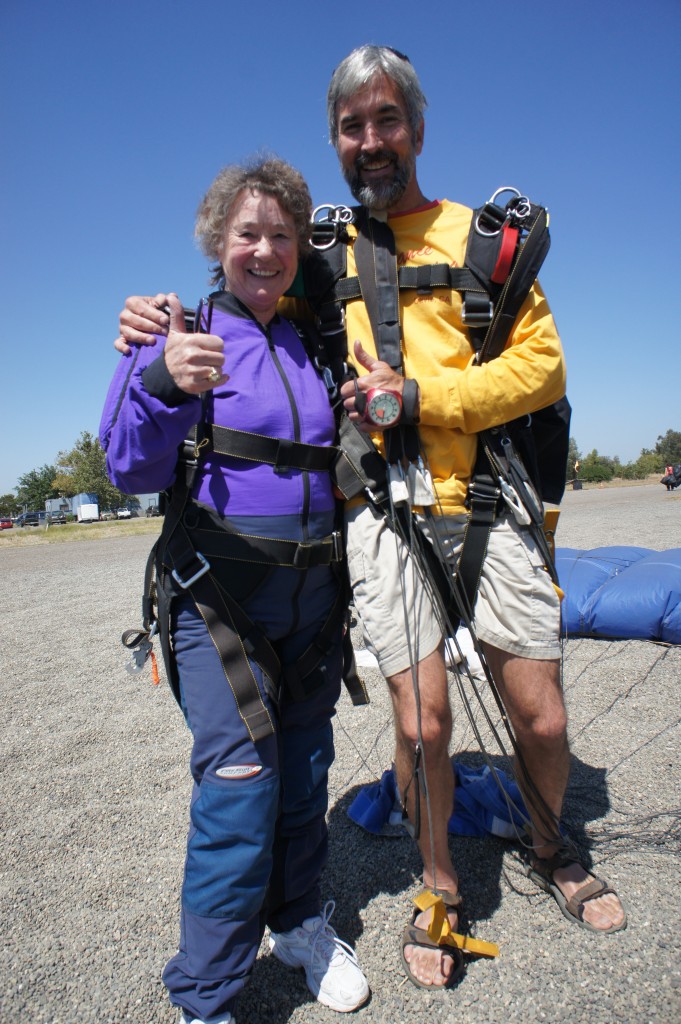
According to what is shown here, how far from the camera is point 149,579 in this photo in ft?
6.89

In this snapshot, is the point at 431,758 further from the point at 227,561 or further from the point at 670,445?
the point at 670,445

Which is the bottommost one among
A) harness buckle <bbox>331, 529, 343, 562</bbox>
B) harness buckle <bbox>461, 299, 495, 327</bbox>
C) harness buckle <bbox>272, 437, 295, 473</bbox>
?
harness buckle <bbox>331, 529, 343, 562</bbox>

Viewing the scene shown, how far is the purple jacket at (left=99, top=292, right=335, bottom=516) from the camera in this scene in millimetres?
1673

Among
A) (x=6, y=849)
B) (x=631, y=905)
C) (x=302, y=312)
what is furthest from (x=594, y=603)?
(x=6, y=849)

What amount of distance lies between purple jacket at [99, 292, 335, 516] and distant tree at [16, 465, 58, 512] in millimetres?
94667

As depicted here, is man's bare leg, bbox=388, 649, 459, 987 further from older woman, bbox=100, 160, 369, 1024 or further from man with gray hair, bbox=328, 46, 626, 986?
older woman, bbox=100, 160, 369, 1024

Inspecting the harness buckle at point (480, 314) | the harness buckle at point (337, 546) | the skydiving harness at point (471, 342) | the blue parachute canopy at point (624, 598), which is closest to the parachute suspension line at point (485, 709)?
the skydiving harness at point (471, 342)

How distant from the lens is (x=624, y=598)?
4742 millimetres

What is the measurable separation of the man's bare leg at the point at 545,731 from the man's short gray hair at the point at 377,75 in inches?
76.2

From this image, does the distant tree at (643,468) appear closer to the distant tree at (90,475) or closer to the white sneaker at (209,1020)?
the distant tree at (90,475)

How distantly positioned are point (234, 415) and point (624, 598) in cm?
394

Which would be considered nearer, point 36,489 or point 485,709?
point 485,709

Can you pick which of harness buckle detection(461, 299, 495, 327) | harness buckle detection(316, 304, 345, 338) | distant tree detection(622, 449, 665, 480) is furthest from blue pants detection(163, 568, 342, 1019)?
distant tree detection(622, 449, 665, 480)

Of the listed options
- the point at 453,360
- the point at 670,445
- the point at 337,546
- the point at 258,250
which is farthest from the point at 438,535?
the point at 670,445
